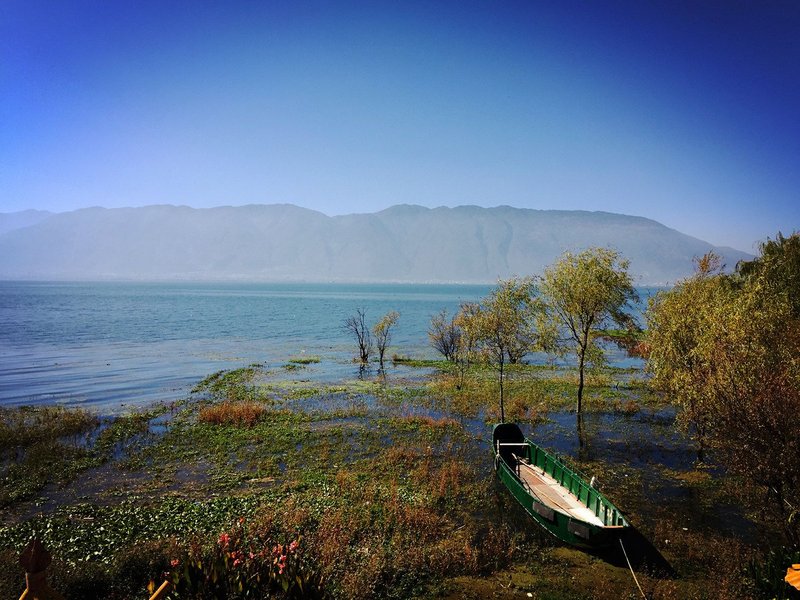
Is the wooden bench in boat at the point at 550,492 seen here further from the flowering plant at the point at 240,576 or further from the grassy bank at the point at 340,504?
the flowering plant at the point at 240,576

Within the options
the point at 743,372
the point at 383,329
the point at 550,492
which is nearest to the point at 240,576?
the point at 550,492

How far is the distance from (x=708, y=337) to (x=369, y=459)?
18.8m

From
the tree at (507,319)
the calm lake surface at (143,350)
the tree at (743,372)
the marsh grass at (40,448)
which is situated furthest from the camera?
the calm lake surface at (143,350)

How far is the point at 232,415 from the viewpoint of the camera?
113 feet

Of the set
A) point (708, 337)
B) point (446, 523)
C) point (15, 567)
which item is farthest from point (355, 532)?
point (708, 337)

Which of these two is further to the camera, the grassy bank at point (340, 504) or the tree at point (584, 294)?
the tree at point (584, 294)

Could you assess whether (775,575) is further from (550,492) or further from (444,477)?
(444,477)

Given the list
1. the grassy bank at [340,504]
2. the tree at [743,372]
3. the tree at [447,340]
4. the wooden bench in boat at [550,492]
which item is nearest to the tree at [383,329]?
the tree at [447,340]

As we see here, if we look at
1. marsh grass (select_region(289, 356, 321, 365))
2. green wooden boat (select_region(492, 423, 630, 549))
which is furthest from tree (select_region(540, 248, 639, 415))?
marsh grass (select_region(289, 356, 321, 365))

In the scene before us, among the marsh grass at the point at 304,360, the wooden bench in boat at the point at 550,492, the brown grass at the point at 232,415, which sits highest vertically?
the wooden bench in boat at the point at 550,492

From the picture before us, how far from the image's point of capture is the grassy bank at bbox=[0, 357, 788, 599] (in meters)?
14.1

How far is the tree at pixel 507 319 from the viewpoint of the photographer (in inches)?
1383

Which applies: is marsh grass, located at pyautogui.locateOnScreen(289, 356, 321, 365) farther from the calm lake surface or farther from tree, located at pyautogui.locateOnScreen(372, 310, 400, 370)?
tree, located at pyautogui.locateOnScreen(372, 310, 400, 370)

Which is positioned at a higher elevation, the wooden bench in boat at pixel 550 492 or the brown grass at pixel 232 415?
the wooden bench in boat at pixel 550 492
